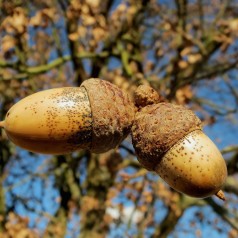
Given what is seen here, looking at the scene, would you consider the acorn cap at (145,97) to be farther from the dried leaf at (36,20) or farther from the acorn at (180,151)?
the dried leaf at (36,20)

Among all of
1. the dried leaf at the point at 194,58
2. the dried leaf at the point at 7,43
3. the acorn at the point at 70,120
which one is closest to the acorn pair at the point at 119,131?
the acorn at the point at 70,120

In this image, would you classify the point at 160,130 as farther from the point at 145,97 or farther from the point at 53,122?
the point at 53,122

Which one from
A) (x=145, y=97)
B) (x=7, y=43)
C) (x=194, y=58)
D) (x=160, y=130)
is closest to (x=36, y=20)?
(x=7, y=43)

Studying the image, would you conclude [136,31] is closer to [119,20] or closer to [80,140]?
[119,20]

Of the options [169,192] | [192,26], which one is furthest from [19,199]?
[192,26]

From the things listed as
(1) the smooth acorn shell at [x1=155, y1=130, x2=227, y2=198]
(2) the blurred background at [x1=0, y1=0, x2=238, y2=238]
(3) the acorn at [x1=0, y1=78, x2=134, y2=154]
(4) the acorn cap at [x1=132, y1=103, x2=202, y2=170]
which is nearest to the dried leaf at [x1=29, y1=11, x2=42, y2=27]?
(2) the blurred background at [x1=0, y1=0, x2=238, y2=238]

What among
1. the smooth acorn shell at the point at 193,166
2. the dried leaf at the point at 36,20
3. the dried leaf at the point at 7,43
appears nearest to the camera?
the smooth acorn shell at the point at 193,166

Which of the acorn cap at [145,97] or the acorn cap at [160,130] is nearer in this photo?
the acorn cap at [160,130]

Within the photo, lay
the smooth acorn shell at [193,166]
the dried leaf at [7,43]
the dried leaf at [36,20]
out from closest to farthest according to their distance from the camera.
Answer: the smooth acorn shell at [193,166] → the dried leaf at [7,43] → the dried leaf at [36,20]
